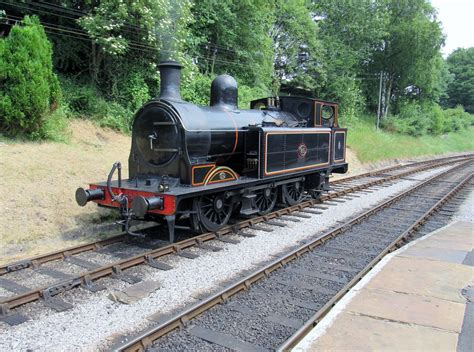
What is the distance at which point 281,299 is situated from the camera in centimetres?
488

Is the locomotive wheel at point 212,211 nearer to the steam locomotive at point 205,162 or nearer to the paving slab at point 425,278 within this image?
the steam locomotive at point 205,162

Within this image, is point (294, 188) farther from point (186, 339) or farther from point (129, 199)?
point (186, 339)

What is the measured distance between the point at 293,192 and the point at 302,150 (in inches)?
48.0

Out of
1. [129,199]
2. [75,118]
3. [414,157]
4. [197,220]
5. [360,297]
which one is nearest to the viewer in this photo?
[360,297]

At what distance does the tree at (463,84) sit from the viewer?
6191cm

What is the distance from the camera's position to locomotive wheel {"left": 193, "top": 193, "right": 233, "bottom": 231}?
7.15 m

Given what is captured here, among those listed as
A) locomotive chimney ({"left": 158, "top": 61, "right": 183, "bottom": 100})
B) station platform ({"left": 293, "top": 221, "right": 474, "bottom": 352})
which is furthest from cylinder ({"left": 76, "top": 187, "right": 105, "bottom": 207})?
station platform ({"left": 293, "top": 221, "right": 474, "bottom": 352})

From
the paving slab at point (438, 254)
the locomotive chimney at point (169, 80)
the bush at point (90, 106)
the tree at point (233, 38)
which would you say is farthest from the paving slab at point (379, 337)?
the tree at point (233, 38)

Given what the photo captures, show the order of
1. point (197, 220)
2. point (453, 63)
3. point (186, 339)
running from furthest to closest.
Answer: point (453, 63) → point (197, 220) → point (186, 339)

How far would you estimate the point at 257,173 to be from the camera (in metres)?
8.28

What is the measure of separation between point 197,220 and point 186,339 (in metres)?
3.29

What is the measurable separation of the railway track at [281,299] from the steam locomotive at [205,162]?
5.77 feet

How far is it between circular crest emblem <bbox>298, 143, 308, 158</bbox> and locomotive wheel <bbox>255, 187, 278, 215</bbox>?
3.45 ft

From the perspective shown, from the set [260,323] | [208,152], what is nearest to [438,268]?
[260,323]
